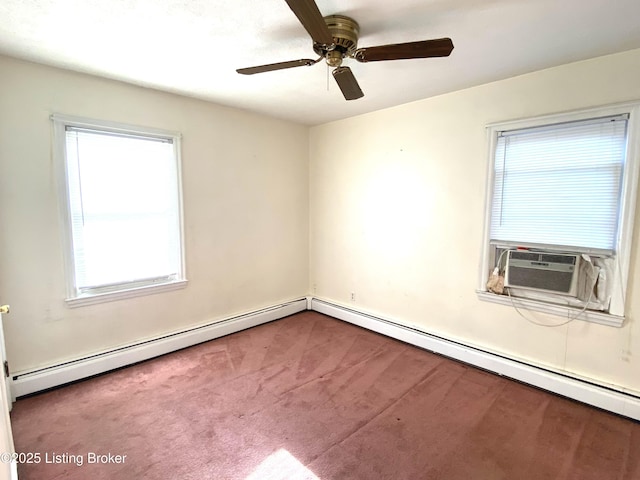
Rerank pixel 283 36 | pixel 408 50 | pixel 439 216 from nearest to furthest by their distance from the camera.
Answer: pixel 408 50, pixel 283 36, pixel 439 216

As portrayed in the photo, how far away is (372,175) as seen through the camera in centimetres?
361

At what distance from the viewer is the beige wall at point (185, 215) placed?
7.63 feet

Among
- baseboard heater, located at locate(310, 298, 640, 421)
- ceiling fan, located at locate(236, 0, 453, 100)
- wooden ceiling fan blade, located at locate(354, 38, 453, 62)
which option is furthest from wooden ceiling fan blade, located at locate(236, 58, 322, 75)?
baseboard heater, located at locate(310, 298, 640, 421)

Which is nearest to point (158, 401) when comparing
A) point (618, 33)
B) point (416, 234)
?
point (416, 234)

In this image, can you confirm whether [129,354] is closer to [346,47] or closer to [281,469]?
[281,469]

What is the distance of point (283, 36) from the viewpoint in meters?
1.96

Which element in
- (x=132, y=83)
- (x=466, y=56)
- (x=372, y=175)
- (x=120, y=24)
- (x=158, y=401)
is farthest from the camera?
(x=372, y=175)

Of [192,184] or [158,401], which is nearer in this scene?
[158,401]

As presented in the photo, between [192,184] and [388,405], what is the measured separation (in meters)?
2.71

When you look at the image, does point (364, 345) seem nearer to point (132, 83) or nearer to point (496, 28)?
point (496, 28)

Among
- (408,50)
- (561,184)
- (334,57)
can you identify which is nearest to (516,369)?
(561,184)

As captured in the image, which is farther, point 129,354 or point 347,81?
point 129,354

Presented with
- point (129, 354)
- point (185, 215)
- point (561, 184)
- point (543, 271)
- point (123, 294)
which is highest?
point (561, 184)

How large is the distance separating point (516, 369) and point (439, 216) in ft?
4.87
